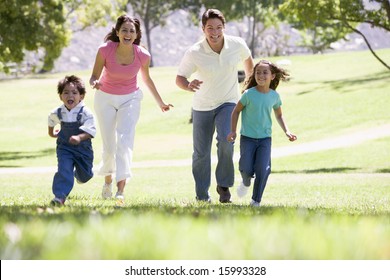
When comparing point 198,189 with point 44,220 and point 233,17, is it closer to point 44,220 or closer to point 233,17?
point 44,220

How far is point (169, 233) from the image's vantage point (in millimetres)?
4000

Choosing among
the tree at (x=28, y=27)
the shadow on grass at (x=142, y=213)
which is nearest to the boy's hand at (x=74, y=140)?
the shadow on grass at (x=142, y=213)

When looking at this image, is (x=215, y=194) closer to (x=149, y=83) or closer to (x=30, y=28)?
(x=149, y=83)

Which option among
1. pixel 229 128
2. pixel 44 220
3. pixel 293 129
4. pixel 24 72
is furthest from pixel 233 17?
pixel 44 220

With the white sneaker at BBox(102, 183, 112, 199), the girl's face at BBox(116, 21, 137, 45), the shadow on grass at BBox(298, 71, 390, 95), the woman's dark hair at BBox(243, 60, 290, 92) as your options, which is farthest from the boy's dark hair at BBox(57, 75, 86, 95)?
the shadow on grass at BBox(298, 71, 390, 95)

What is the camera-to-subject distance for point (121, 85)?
1082cm

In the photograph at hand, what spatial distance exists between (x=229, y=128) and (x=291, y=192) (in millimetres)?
5798

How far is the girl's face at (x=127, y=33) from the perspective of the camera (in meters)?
10.6

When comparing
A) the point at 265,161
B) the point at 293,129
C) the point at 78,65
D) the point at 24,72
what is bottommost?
the point at 78,65

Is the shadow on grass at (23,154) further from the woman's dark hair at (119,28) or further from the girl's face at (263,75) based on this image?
the girl's face at (263,75)

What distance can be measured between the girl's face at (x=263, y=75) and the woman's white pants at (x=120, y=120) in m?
1.76

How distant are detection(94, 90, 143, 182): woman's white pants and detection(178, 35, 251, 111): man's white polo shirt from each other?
871mm

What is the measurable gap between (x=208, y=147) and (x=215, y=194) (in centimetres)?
607

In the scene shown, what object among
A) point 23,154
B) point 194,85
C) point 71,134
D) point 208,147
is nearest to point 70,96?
point 71,134
